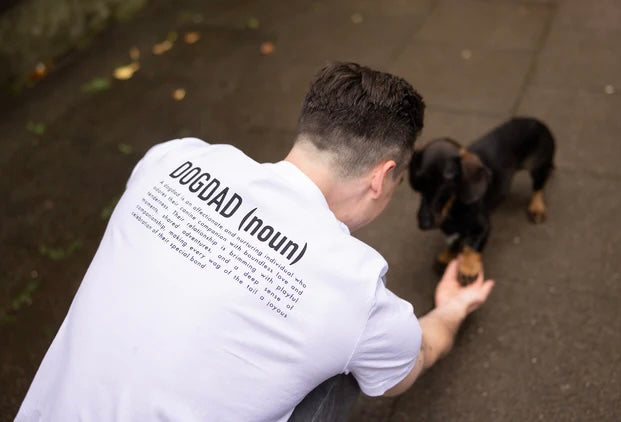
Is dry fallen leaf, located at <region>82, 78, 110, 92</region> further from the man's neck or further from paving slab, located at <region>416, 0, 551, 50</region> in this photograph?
the man's neck

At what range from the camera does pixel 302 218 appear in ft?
5.37

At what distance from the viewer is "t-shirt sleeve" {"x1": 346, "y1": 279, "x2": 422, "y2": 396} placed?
5.36 feet

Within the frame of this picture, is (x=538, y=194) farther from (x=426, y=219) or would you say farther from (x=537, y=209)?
(x=426, y=219)

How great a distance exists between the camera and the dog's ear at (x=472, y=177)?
2695 millimetres

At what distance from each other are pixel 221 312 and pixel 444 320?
112 cm

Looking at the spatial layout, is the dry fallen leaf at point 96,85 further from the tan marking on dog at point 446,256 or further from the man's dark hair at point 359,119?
the man's dark hair at point 359,119

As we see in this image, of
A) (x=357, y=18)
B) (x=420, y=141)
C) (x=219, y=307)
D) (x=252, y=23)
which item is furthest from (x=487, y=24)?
(x=219, y=307)

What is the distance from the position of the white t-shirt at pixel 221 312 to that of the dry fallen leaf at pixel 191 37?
4.31 metres

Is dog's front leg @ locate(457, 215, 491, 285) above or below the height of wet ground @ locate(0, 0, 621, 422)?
above

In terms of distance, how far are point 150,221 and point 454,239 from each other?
1.85 m

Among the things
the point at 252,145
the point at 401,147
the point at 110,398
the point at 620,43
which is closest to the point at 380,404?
the point at 401,147

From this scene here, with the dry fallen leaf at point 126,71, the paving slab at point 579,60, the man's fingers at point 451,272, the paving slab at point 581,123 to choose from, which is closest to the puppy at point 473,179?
the man's fingers at point 451,272

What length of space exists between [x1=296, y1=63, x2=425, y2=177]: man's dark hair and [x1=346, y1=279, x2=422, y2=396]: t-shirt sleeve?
43 centimetres

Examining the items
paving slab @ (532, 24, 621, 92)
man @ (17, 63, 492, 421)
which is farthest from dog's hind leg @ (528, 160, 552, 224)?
man @ (17, 63, 492, 421)
